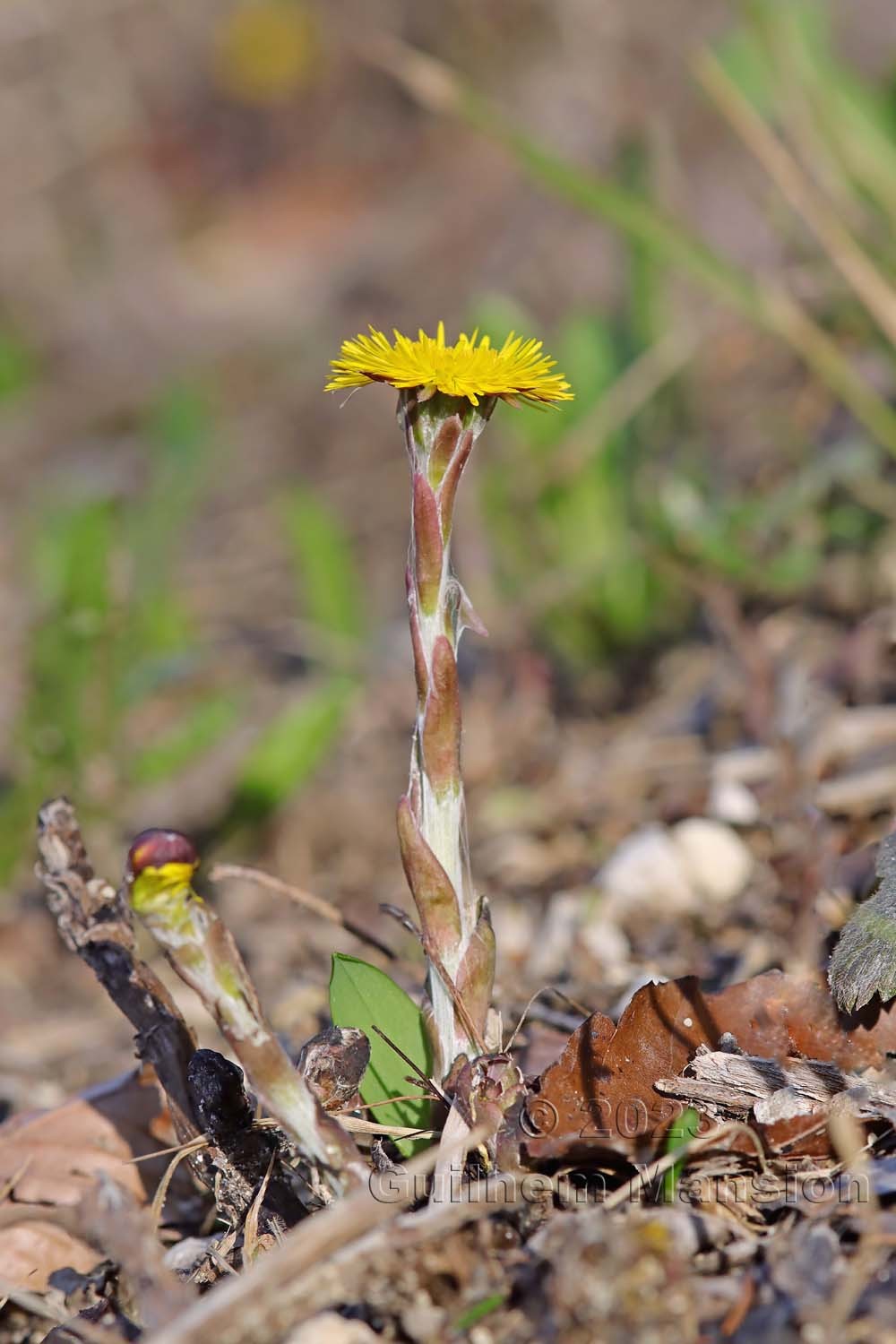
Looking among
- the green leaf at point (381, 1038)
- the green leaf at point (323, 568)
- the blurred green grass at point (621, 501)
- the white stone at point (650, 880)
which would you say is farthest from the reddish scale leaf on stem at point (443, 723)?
the green leaf at point (323, 568)

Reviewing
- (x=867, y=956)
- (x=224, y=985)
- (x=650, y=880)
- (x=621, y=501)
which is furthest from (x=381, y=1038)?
(x=621, y=501)

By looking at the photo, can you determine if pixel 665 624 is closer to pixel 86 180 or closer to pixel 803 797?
pixel 803 797

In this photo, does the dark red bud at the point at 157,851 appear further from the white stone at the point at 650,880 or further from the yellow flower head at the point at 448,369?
the white stone at the point at 650,880

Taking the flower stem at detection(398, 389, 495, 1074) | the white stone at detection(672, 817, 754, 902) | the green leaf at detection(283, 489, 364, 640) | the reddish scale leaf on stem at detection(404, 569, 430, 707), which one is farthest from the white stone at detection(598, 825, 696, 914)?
the green leaf at detection(283, 489, 364, 640)

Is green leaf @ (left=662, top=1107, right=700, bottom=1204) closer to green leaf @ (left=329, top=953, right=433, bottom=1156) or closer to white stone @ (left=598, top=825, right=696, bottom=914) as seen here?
green leaf @ (left=329, top=953, right=433, bottom=1156)

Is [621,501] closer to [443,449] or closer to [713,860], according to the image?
[713,860]
